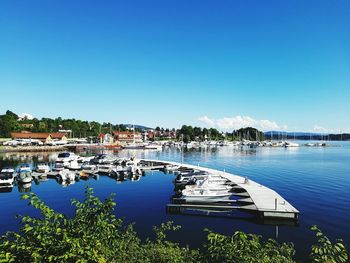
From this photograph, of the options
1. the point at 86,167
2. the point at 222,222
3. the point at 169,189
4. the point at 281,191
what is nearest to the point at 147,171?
the point at 86,167

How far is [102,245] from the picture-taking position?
691 centimetres

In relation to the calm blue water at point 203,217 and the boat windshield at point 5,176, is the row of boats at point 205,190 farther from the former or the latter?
the boat windshield at point 5,176

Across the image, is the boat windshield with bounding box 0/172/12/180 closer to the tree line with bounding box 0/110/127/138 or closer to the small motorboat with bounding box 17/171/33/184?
the small motorboat with bounding box 17/171/33/184

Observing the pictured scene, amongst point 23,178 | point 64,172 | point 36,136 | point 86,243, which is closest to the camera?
point 86,243

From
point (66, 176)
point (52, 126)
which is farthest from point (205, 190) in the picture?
point (52, 126)

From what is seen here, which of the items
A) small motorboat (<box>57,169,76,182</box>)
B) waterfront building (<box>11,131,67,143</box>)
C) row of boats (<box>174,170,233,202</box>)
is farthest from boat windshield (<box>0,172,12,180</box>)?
waterfront building (<box>11,131,67,143</box>)

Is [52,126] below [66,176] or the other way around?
the other way around

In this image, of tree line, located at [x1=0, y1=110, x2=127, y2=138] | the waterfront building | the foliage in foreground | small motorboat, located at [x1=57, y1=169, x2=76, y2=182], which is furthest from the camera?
tree line, located at [x1=0, y1=110, x2=127, y2=138]

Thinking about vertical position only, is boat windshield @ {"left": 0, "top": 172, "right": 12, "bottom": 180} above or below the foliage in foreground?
below

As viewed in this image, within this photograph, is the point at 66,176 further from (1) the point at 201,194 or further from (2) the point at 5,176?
(1) the point at 201,194

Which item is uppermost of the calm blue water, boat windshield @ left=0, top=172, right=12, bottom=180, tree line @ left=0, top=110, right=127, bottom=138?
tree line @ left=0, top=110, right=127, bottom=138

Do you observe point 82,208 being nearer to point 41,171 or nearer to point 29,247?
point 29,247

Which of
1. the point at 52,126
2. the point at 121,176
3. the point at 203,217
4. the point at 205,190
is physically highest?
the point at 52,126

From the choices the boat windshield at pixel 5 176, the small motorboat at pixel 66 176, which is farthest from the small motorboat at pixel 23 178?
the small motorboat at pixel 66 176
